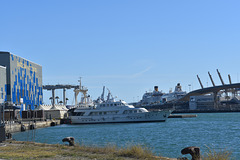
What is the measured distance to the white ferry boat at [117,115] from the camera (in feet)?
225

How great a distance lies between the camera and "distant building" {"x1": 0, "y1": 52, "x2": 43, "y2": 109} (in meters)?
67.8

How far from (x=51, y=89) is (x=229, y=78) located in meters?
101

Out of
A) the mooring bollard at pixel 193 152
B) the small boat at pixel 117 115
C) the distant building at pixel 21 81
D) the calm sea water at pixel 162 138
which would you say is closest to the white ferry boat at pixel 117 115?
the small boat at pixel 117 115

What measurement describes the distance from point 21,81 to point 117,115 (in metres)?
21.6

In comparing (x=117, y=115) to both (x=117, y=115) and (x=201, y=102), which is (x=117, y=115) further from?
(x=201, y=102)

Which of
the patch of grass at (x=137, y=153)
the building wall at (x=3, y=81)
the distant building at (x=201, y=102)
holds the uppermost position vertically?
the building wall at (x=3, y=81)

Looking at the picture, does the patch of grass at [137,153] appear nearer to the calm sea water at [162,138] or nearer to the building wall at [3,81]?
the calm sea water at [162,138]

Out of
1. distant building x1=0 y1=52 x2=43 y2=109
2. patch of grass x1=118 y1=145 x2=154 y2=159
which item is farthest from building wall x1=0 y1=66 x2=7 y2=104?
patch of grass x1=118 y1=145 x2=154 y2=159

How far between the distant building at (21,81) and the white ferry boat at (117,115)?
11.9m

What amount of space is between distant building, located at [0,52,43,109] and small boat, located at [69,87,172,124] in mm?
11852

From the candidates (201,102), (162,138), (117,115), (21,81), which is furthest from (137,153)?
(201,102)

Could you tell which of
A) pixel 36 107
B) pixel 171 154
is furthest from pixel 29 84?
pixel 171 154

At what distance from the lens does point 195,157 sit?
14.5m

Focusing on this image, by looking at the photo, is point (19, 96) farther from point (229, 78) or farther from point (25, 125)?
point (229, 78)
